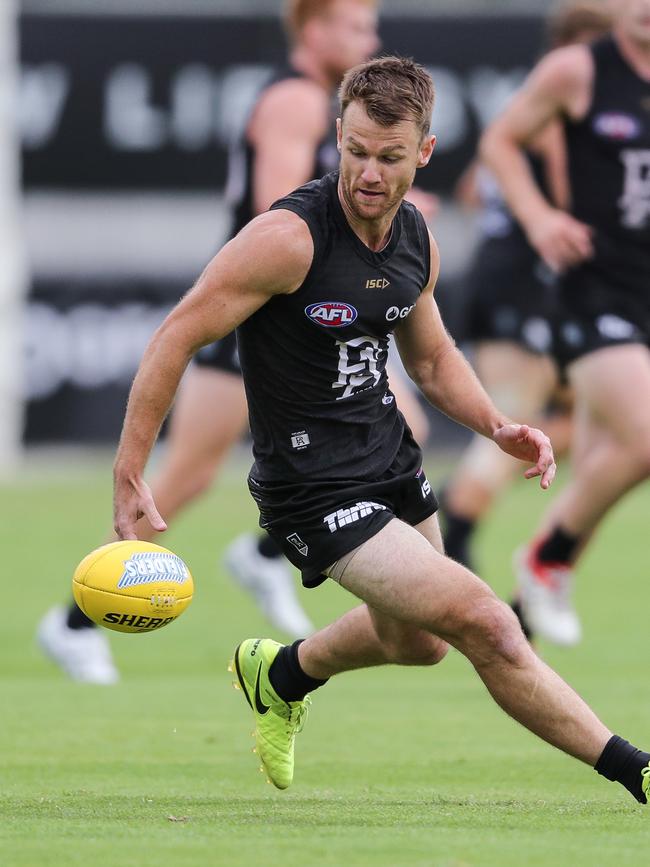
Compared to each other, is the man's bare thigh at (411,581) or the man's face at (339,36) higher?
the man's face at (339,36)

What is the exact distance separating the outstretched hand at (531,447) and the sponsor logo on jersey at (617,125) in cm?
326

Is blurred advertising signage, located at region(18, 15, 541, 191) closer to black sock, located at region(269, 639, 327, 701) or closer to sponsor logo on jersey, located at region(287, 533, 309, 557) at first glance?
black sock, located at region(269, 639, 327, 701)

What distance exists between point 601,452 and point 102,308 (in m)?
13.0

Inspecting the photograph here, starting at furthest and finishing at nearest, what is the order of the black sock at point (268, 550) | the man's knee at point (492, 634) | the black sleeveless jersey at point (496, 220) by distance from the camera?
the black sleeveless jersey at point (496, 220) → the black sock at point (268, 550) → the man's knee at point (492, 634)

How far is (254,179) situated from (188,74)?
1251cm

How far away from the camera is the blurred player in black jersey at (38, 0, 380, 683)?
867 centimetres

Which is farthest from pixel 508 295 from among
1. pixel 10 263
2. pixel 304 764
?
pixel 10 263

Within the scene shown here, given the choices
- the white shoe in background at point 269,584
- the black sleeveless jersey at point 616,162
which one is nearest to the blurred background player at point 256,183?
the black sleeveless jersey at point 616,162

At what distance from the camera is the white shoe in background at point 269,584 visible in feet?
32.5

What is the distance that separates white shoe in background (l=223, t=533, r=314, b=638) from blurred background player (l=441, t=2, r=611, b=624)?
1.27 m

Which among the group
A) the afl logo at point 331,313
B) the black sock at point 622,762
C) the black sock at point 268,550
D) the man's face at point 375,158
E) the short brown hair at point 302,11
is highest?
the man's face at point 375,158

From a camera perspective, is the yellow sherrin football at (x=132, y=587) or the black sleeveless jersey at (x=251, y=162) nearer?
the yellow sherrin football at (x=132, y=587)

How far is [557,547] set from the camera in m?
9.01

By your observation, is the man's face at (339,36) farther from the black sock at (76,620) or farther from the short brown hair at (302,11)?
the black sock at (76,620)
